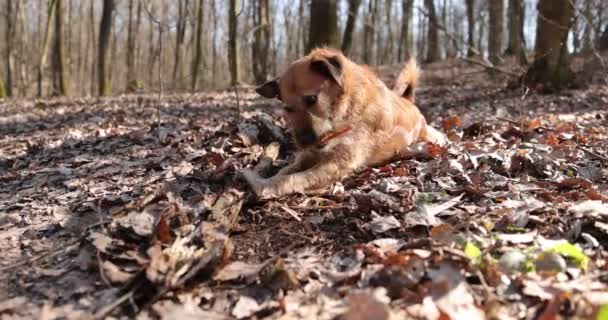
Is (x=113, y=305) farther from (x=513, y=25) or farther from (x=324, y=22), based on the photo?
(x=513, y=25)

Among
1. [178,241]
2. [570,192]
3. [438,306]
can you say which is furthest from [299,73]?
[438,306]

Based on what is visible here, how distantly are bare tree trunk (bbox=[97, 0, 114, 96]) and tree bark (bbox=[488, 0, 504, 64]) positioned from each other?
14.9m

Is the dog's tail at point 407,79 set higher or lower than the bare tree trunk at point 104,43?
lower

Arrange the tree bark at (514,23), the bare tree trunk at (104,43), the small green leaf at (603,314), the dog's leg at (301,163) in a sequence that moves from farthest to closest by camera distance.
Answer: the bare tree trunk at (104,43), the tree bark at (514,23), the dog's leg at (301,163), the small green leaf at (603,314)

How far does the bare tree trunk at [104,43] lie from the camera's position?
65.3 ft

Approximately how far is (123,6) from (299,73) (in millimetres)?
39810

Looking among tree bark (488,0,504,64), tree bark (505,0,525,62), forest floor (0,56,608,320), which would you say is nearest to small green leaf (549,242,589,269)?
forest floor (0,56,608,320)

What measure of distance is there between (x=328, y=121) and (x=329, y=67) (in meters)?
0.49

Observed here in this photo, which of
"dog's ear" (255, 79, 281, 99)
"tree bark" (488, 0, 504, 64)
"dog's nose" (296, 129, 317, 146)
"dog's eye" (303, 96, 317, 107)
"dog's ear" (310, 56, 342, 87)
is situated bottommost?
"dog's nose" (296, 129, 317, 146)

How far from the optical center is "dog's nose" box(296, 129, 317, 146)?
173 inches

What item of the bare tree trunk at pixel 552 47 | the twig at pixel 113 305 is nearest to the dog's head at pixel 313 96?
the twig at pixel 113 305

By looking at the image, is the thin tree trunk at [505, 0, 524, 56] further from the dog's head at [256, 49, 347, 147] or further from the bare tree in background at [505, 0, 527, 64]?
the dog's head at [256, 49, 347, 147]

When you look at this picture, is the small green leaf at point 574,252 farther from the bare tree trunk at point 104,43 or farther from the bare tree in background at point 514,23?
the bare tree trunk at point 104,43

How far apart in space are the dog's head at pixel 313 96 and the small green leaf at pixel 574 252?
2.28m
